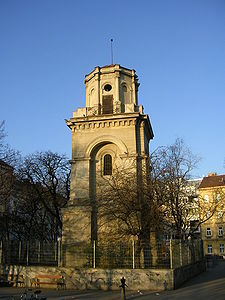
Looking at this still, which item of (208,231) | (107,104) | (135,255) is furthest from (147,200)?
(208,231)

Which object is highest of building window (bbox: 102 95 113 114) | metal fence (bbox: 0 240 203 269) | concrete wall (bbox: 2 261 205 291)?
building window (bbox: 102 95 113 114)

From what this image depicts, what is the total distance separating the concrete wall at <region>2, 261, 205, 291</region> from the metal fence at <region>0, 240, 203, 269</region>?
505 millimetres

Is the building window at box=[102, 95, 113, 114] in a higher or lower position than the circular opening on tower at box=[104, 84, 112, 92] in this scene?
lower

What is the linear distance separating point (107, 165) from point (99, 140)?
6.67 feet

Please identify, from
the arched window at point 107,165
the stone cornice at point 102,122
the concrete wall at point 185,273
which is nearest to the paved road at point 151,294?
the concrete wall at point 185,273

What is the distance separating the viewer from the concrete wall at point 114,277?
14.2 meters

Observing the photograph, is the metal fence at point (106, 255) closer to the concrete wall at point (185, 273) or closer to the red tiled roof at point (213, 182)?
the concrete wall at point (185, 273)

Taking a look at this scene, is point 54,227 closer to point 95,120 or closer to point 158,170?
point 95,120

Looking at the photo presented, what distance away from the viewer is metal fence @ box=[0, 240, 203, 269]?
15.2m

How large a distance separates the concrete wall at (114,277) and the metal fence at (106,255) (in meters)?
0.51

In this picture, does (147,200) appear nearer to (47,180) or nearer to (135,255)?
(135,255)

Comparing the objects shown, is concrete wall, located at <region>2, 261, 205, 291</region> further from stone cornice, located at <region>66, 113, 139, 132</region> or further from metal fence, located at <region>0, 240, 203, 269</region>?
stone cornice, located at <region>66, 113, 139, 132</region>

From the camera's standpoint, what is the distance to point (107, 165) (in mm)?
23438

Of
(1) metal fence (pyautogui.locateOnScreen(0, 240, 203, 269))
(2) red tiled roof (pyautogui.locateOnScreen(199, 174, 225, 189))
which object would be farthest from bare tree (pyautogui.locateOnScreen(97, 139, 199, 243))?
(2) red tiled roof (pyautogui.locateOnScreen(199, 174, 225, 189))
